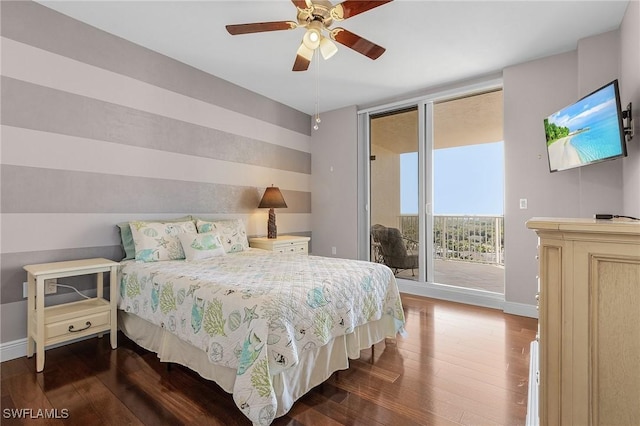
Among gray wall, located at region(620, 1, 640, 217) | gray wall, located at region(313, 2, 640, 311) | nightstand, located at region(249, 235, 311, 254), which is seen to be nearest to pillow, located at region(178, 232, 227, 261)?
nightstand, located at region(249, 235, 311, 254)

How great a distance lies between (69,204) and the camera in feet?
8.18

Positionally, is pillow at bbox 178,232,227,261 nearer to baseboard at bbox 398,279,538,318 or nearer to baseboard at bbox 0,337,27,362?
baseboard at bbox 0,337,27,362

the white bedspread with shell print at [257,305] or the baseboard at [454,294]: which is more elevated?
the white bedspread with shell print at [257,305]

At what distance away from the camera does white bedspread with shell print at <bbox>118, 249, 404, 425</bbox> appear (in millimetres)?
1468

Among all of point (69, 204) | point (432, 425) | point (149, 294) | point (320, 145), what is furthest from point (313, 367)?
point (320, 145)

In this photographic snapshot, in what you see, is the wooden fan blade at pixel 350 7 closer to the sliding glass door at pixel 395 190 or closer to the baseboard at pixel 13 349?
the sliding glass door at pixel 395 190

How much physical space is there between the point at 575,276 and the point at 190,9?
298 cm

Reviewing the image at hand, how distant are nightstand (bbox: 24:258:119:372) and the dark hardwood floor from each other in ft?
0.65

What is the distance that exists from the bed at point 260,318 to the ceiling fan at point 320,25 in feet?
5.48

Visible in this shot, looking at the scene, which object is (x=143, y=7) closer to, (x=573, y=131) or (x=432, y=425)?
(x=432, y=425)

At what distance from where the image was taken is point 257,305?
156 cm

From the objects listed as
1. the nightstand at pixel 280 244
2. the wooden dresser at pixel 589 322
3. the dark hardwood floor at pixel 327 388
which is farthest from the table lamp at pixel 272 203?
the wooden dresser at pixel 589 322

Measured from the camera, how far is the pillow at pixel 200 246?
107 inches

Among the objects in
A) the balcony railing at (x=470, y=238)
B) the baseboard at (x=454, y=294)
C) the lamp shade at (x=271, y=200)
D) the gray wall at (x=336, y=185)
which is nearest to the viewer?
the baseboard at (x=454, y=294)
